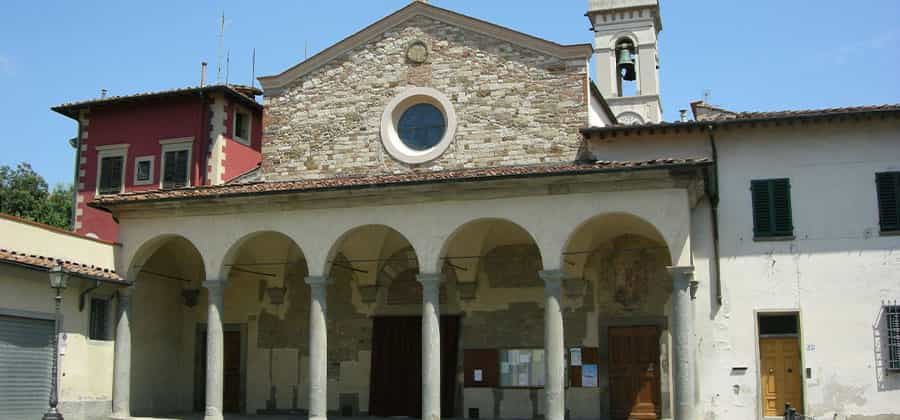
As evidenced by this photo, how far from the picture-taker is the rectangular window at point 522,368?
66.7ft

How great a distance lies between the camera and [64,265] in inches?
742

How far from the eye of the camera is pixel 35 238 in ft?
60.8

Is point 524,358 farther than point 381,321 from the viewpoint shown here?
No

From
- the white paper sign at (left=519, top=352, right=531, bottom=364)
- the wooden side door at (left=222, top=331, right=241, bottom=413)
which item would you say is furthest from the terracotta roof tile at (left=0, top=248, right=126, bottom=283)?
the white paper sign at (left=519, top=352, right=531, bottom=364)

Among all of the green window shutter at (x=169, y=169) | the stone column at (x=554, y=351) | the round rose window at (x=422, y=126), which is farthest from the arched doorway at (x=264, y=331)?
the stone column at (x=554, y=351)

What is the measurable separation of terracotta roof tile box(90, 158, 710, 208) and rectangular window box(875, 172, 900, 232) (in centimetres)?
394

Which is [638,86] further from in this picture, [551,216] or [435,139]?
[551,216]

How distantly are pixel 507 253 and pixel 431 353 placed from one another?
3901mm

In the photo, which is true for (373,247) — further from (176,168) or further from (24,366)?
(24,366)

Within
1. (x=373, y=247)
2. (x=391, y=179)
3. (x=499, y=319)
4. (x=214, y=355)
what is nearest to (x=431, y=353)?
(x=499, y=319)

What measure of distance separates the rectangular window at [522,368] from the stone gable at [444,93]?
4140 mm

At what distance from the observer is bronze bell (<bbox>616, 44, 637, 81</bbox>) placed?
29.8m

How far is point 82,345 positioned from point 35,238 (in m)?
2.52

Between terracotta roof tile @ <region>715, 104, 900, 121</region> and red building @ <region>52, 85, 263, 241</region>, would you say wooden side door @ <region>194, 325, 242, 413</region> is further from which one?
terracotta roof tile @ <region>715, 104, 900, 121</region>
